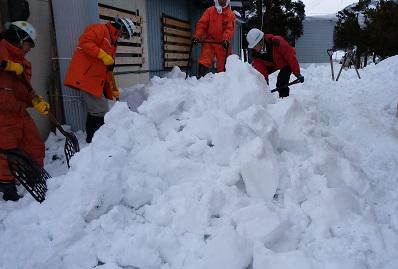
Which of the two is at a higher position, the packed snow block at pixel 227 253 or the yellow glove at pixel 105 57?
the yellow glove at pixel 105 57

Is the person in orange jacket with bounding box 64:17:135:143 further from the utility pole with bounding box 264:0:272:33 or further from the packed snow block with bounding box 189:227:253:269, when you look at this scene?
the utility pole with bounding box 264:0:272:33

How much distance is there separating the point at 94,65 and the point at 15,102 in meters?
1.01

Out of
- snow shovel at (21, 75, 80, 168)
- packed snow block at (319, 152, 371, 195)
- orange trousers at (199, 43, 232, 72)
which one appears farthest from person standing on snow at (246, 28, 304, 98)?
snow shovel at (21, 75, 80, 168)

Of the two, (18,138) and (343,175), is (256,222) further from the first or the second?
(18,138)

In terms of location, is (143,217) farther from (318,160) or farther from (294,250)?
(318,160)

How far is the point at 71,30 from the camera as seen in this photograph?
455cm

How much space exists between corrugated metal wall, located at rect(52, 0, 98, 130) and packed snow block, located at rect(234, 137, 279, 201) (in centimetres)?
248

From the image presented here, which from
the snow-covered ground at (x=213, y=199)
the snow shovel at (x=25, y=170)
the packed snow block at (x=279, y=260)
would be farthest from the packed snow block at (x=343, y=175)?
the snow shovel at (x=25, y=170)

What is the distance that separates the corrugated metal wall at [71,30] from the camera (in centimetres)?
452

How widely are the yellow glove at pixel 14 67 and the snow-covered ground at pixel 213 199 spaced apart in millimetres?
854

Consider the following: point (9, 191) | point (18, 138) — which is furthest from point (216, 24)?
point (9, 191)

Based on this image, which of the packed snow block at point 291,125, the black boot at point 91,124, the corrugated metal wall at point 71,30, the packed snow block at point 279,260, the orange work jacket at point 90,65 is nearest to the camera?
the packed snow block at point 279,260

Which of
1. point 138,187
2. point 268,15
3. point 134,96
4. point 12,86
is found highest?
point 268,15

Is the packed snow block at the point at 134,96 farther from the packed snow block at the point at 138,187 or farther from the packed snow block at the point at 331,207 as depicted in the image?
the packed snow block at the point at 331,207
